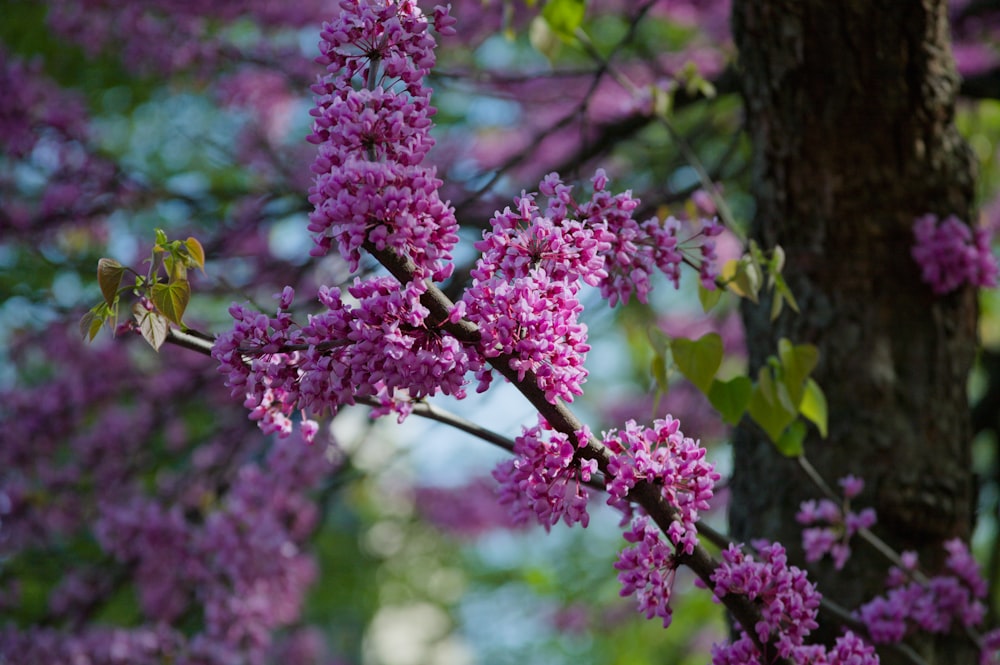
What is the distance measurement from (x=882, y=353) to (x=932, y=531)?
19.6 inches

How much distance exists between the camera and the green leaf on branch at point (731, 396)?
1753mm

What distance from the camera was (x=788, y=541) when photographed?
251cm

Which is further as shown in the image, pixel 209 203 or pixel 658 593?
pixel 209 203

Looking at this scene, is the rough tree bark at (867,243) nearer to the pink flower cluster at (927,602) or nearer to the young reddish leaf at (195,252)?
the pink flower cluster at (927,602)

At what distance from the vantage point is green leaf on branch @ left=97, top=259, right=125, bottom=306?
1.43m

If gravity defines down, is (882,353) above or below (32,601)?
below

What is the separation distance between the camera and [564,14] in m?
2.42

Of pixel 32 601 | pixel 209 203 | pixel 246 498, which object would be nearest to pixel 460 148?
pixel 209 203

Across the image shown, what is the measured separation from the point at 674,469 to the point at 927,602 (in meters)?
1.16

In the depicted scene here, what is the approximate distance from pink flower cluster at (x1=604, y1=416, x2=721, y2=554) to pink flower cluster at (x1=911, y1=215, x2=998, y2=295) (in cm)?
146

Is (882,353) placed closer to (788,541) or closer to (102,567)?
(788,541)

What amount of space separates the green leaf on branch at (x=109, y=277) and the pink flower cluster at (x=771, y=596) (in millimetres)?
1034

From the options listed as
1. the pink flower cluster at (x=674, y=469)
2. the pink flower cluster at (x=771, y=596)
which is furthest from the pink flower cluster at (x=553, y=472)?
the pink flower cluster at (x=771, y=596)

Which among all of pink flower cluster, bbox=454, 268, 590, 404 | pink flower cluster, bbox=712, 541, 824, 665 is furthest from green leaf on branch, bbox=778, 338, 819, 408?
pink flower cluster, bbox=454, 268, 590, 404
